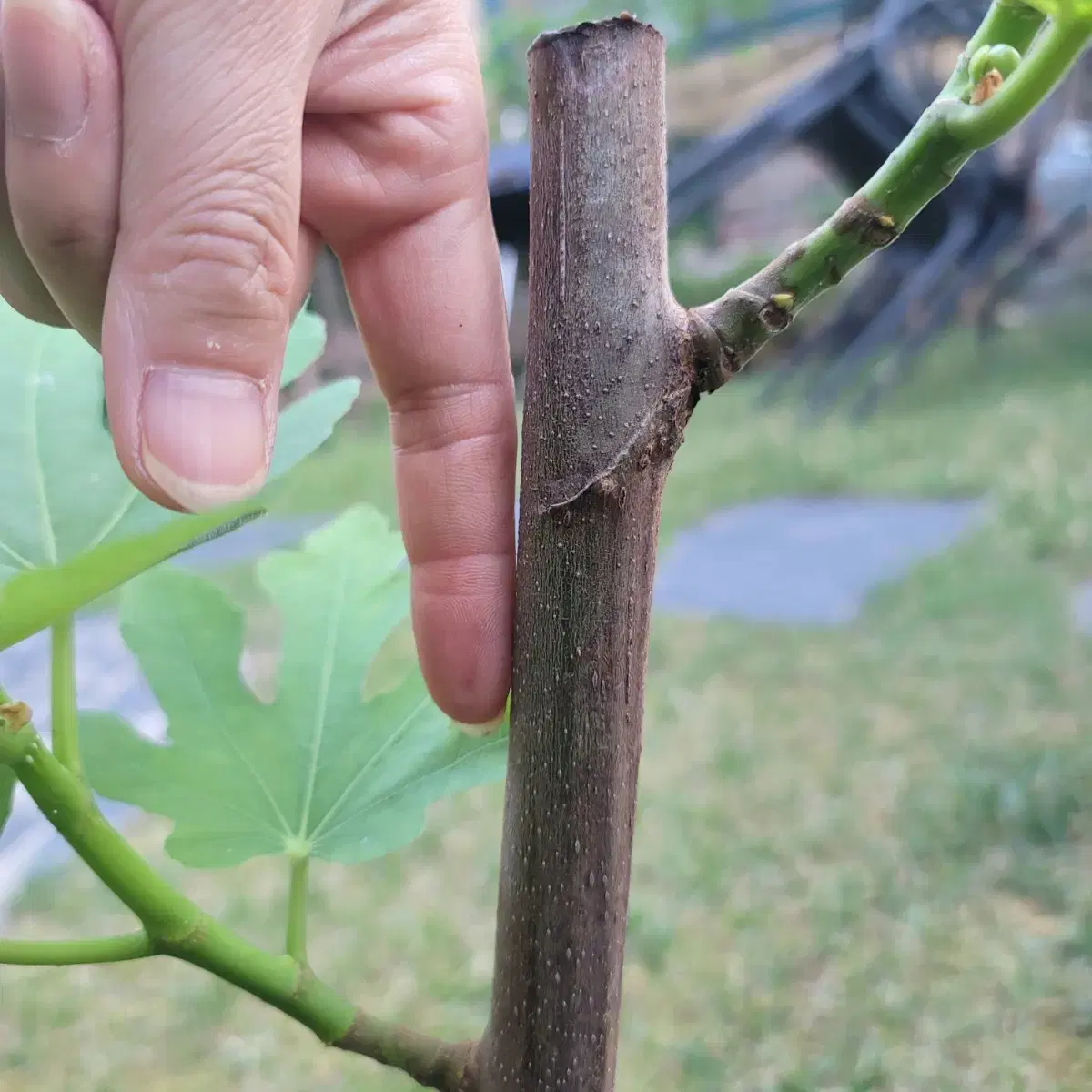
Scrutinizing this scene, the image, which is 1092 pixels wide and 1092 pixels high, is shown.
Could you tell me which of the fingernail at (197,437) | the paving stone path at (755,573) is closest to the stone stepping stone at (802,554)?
the paving stone path at (755,573)

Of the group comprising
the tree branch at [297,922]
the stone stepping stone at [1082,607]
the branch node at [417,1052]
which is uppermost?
the stone stepping stone at [1082,607]

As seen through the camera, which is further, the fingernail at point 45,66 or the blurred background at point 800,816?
the blurred background at point 800,816

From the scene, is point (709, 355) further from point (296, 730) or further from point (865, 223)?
point (296, 730)

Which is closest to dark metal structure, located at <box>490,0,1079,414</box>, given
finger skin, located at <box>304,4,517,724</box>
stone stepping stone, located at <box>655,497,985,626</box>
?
stone stepping stone, located at <box>655,497,985,626</box>

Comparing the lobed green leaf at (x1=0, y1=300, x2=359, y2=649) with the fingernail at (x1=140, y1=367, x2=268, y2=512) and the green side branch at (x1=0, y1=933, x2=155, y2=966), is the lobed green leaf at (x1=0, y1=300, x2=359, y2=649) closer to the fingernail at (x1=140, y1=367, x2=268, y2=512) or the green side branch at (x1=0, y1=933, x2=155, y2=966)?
the fingernail at (x1=140, y1=367, x2=268, y2=512)

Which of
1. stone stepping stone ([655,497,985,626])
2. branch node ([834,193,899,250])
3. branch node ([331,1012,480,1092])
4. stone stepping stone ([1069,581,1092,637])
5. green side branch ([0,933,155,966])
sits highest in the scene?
stone stepping stone ([655,497,985,626])

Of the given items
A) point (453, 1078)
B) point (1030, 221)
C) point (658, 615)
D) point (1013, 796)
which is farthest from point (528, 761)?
point (1030, 221)

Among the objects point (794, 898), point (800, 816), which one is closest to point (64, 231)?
point (794, 898)

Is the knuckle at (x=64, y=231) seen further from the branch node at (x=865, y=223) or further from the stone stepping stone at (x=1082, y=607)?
the stone stepping stone at (x=1082, y=607)
